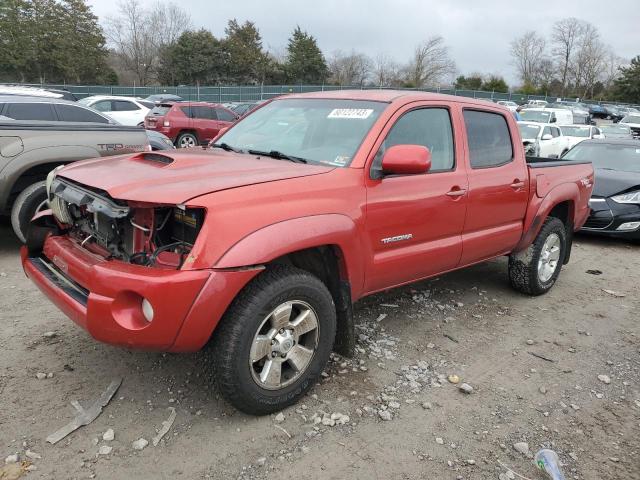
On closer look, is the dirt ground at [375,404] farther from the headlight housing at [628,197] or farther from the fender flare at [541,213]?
the headlight housing at [628,197]

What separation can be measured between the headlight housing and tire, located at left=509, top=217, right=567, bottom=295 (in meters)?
2.86

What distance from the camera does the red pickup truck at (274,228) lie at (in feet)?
8.21

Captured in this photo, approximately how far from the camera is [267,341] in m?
2.79

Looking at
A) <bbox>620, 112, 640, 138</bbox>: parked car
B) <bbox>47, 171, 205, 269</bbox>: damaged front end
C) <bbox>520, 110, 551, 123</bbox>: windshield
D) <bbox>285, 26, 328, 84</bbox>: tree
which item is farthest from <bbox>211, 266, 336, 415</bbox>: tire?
<bbox>285, 26, 328, 84</bbox>: tree

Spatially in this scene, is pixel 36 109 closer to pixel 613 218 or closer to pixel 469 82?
pixel 613 218

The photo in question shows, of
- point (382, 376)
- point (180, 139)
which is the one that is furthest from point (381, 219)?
point (180, 139)

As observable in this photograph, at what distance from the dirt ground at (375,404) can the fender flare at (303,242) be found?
610 mm

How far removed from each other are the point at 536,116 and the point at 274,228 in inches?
797

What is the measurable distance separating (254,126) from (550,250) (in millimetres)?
3249

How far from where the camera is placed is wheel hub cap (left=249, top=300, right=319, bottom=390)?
9.14 feet

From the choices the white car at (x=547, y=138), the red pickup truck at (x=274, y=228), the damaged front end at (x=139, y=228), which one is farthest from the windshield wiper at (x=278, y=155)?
the white car at (x=547, y=138)

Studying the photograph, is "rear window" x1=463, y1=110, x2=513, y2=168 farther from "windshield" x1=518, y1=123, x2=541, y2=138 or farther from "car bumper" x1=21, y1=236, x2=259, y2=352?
"windshield" x1=518, y1=123, x2=541, y2=138

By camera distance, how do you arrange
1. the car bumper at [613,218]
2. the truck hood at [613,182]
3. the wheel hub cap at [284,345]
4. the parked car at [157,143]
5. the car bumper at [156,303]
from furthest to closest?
the parked car at [157,143]
the truck hood at [613,182]
the car bumper at [613,218]
the wheel hub cap at [284,345]
the car bumper at [156,303]

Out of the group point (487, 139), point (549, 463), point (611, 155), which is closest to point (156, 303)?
point (549, 463)
